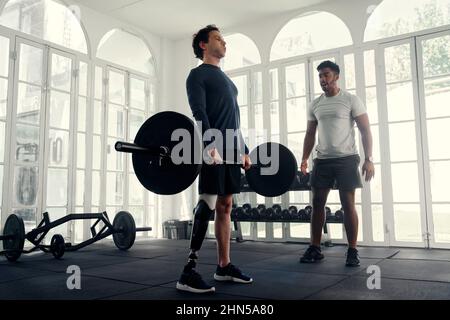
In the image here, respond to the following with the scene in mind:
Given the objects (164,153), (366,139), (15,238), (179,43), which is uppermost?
(179,43)

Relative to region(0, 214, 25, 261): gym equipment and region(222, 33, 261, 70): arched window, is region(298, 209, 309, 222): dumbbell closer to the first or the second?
region(222, 33, 261, 70): arched window

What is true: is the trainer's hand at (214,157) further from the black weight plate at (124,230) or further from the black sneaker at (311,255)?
the black weight plate at (124,230)

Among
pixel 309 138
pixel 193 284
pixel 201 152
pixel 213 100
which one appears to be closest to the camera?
pixel 201 152

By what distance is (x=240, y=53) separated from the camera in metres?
5.11

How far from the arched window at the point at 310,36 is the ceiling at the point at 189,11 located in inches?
7.9

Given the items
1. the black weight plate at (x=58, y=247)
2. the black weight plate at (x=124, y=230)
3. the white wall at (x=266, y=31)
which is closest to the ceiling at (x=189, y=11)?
the white wall at (x=266, y=31)

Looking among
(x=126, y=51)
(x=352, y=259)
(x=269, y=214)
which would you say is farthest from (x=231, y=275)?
(x=126, y=51)

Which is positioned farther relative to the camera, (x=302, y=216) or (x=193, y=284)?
(x=302, y=216)

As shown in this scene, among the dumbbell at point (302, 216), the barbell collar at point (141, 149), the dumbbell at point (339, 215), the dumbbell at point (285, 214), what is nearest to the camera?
the barbell collar at point (141, 149)

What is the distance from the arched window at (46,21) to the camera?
3.89 meters

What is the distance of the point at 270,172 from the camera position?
228 cm

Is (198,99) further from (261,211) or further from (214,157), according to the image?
(261,211)

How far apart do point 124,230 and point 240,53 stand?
2639 mm
